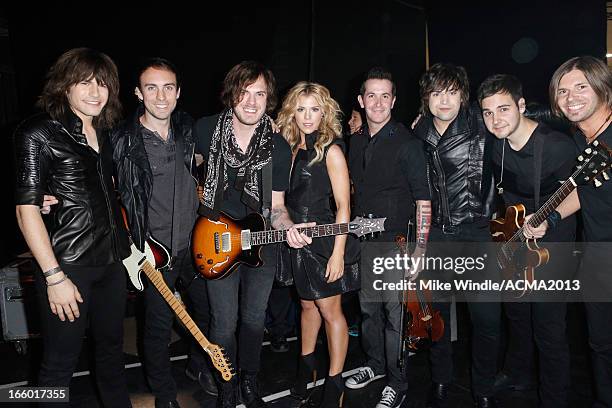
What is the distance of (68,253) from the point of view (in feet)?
7.40

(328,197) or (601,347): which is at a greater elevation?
(328,197)

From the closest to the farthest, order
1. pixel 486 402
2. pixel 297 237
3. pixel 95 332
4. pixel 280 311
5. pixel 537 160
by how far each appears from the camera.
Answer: pixel 95 332 → pixel 537 160 → pixel 297 237 → pixel 486 402 → pixel 280 311

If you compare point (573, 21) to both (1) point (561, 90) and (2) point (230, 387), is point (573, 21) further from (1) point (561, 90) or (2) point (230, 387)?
(2) point (230, 387)

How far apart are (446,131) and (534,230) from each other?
0.83 m

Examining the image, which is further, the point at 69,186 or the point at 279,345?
the point at 279,345

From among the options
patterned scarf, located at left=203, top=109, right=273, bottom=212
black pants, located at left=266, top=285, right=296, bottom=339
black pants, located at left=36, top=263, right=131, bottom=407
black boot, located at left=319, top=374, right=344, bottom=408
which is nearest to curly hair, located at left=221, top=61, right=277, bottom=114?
patterned scarf, located at left=203, top=109, right=273, bottom=212

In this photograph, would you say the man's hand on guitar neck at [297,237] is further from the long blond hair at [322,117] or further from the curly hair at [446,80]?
the curly hair at [446,80]

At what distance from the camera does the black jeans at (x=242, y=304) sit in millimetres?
2887

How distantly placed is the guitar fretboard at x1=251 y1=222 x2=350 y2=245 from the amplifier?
2.46 meters

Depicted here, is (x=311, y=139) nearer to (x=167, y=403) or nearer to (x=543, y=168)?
(x=543, y=168)

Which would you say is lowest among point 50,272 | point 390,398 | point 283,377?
point 283,377

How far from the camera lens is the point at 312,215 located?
2.93m

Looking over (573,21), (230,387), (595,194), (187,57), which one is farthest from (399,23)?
(230,387)

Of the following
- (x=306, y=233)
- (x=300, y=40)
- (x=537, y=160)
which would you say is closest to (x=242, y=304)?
(x=306, y=233)
